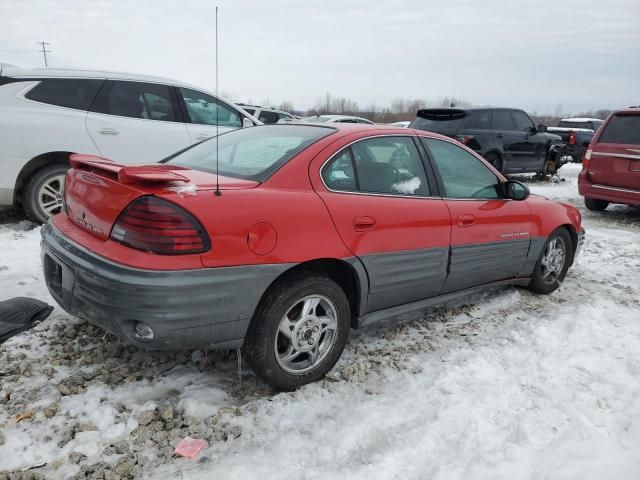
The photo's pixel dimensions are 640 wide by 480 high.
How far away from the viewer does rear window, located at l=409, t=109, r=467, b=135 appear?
10039 millimetres

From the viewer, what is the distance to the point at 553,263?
462 centimetres

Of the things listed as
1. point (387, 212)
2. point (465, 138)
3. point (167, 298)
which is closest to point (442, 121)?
point (465, 138)

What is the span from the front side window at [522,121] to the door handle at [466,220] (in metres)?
8.76

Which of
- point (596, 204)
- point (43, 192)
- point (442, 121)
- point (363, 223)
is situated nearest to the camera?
point (363, 223)

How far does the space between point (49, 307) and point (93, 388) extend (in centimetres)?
115

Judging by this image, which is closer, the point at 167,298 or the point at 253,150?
the point at 167,298

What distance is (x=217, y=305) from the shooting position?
2.38 m

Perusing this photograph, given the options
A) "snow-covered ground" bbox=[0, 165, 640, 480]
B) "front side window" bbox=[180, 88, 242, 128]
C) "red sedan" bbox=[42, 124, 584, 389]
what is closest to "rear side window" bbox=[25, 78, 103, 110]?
"front side window" bbox=[180, 88, 242, 128]

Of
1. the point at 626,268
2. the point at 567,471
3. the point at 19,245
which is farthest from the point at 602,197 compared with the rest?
the point at 19,245

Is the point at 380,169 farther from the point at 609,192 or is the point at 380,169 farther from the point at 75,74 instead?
the point at 609,192

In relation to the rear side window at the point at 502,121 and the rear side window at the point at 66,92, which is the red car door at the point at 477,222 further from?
the rear side window at the point at 502,121

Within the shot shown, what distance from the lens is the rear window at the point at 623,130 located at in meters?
7.57

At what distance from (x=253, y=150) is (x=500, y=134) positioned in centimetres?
889

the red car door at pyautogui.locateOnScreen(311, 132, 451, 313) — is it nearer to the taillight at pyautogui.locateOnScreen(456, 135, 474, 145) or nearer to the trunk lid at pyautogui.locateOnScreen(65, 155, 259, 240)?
the trunk lid at pyautogui.locateOnScreen(65, 155, 259, 240)
